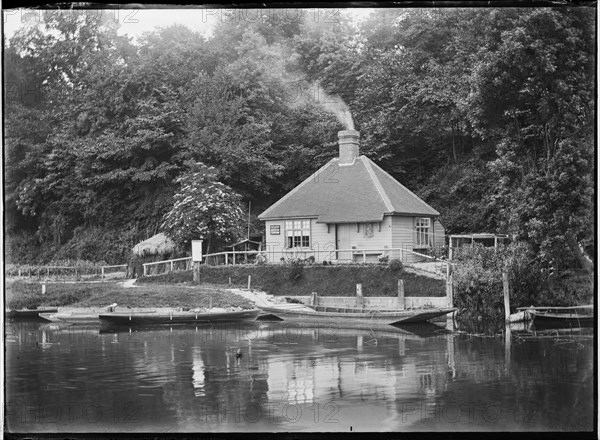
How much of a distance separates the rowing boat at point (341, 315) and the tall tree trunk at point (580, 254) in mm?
1498

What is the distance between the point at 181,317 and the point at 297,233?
1.40m

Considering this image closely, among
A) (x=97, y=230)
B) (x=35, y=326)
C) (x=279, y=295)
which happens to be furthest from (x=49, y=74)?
(x=279, y=295)

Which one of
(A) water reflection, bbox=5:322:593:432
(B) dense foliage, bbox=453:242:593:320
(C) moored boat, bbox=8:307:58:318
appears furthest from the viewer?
(B) dense foliage, bbox=453:242:593:320

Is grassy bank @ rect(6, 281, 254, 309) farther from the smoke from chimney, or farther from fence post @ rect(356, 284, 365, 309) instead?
the smoke from chimney

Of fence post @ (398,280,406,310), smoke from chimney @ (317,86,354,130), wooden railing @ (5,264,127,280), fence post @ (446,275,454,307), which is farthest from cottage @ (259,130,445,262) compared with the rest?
wooden railing @ (5,264,127,280)

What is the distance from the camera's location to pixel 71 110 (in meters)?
7.77

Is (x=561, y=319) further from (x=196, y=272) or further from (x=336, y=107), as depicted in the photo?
(x=196, y=272)

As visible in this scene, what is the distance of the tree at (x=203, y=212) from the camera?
794 centimetres

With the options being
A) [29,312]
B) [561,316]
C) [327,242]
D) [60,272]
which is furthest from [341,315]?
[29,312]

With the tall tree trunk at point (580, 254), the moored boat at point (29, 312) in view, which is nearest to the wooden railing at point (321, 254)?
the moored boat at point (29, 312)

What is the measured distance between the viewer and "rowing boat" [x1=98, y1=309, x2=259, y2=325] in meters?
8.00

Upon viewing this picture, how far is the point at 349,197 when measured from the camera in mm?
8008

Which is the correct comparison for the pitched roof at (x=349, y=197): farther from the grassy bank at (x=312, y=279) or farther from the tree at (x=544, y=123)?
the tree at (x=544, y=123)

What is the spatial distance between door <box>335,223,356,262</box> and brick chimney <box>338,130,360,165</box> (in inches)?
26.1
